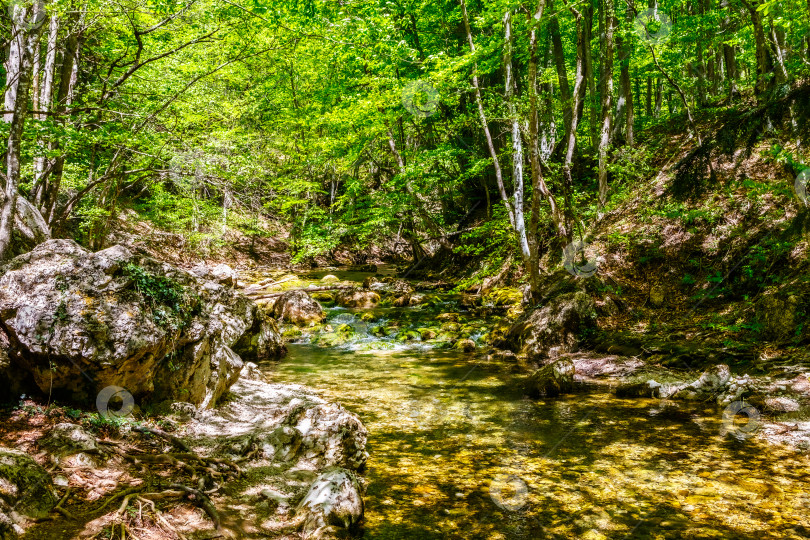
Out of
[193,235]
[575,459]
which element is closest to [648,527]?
[575,459]

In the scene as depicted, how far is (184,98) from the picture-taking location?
10.9 m

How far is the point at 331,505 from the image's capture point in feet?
10.7

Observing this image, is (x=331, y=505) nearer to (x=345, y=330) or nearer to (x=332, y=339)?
(x=332, y=339)

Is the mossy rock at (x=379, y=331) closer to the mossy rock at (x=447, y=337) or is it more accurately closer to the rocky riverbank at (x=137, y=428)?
the mossy rock at (x=447, y=337)

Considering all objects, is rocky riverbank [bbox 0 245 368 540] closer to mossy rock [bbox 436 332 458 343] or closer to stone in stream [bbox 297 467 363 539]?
stone in stream [bbox 297 467 363 539]

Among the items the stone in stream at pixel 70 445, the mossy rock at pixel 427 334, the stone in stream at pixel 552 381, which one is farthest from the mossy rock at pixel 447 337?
the stone in stream at pixel 70 445

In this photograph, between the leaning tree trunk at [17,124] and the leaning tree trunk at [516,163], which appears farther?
the leaning tree trunk at [516,163]

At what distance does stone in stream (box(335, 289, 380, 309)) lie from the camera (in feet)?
50.8

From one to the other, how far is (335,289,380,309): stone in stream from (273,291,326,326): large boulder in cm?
195

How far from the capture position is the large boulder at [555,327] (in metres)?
9.15

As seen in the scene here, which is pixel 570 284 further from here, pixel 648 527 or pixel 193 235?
pixel 193 235

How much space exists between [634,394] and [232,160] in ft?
30.0

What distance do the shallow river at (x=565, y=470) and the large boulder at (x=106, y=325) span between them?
2.22 m

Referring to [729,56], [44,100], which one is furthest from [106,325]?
[729,56]
